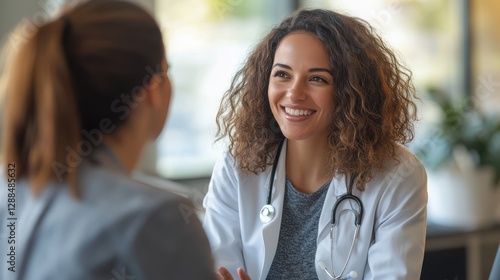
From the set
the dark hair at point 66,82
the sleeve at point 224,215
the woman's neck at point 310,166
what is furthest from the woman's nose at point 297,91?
the dark hair at point 66,82

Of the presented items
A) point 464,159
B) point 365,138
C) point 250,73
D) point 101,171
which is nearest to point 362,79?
point 365,138

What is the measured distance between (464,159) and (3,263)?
3087 mm

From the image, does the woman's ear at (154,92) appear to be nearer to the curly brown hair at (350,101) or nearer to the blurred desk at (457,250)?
the curly brown hair at (350,101)

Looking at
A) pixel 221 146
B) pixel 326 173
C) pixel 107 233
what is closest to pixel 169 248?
pixel 107 233

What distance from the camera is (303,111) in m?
1.88

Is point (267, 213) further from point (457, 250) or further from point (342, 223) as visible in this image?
point (457, 250)

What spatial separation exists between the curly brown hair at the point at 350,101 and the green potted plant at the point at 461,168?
5.38 ft

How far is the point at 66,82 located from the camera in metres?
1.09

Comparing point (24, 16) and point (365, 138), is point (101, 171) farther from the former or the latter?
point (24, 16)

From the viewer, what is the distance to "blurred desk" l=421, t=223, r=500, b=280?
11.5 feet

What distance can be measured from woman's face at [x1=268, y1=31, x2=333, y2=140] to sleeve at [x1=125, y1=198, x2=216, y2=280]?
2.63 feet

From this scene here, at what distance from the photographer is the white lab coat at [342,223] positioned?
5.86 feet

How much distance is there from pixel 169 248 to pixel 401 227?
0.87 meters

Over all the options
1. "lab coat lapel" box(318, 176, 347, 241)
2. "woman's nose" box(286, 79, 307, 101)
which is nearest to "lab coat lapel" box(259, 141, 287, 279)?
"lab coat lapel" box(318, 176, 347, 241)
